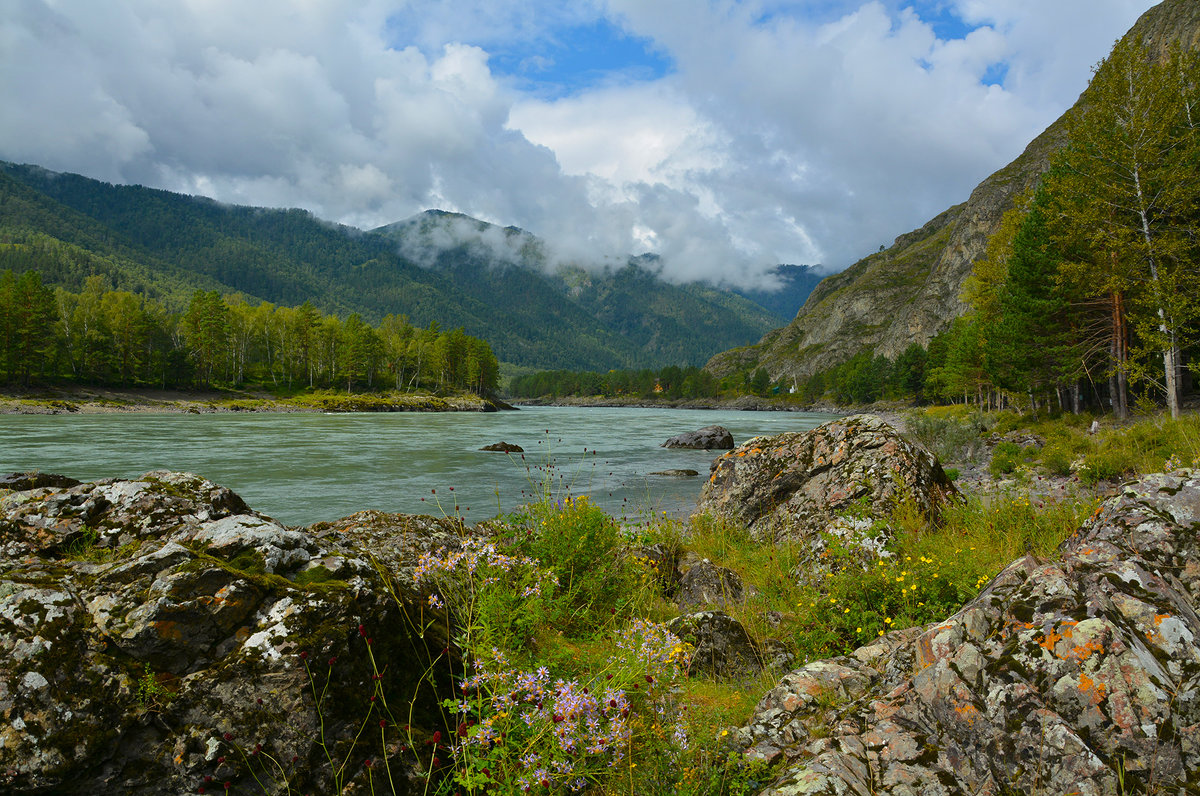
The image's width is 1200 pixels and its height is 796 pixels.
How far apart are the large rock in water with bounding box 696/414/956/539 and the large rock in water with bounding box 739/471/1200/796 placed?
203 inches

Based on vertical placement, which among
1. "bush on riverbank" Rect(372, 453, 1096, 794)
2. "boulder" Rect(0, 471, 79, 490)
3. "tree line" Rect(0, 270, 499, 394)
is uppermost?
"tree line" Rect(0, 270, 499, 394)

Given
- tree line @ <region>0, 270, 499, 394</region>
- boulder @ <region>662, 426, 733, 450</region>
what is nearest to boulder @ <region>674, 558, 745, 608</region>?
boulder @ <region>662, 426, 733, 450</region>

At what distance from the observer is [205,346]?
91.6 meters

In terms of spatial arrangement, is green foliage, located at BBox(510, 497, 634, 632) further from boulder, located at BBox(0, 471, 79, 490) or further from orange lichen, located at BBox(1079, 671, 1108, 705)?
boulder, located at BBox(0, 471, 79, 490)

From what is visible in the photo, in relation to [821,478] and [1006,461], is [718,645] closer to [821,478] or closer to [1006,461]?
[821,478]

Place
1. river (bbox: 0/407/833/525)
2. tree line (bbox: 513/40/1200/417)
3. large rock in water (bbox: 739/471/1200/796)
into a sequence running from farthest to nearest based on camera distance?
tree line (bbox: 513/40/1200/417) < river (bbox: 0/407/833/525) < large rock in water (bbox: 739/471/1200/796)

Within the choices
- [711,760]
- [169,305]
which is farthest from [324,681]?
[169,305]

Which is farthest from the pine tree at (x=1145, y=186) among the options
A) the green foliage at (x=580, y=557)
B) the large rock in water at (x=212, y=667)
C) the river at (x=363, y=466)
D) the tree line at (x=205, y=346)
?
the tree line at (x=205, y=346)

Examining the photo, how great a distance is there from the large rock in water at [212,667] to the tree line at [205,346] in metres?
95.0

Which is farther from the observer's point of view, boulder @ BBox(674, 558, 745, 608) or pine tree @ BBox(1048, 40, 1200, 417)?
pine tree @ BBox(1048, 40, 1200, 417)

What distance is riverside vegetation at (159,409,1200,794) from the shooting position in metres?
2.97

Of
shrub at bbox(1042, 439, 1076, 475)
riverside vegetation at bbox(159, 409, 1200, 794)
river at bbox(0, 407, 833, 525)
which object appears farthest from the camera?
shrub at bbox(1042, 439, 1076, 475)

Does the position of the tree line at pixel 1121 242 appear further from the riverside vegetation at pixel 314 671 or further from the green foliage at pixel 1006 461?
the riverside vegetation at pixel 314 671

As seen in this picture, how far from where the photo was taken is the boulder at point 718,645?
535cm
